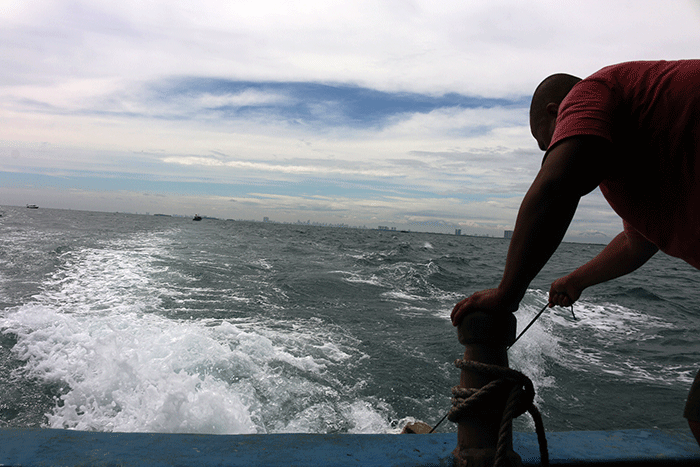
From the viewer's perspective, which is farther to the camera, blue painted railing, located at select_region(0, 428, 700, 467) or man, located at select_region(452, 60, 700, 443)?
blue painted railing, located at select_region(0, 428, 700, 467)

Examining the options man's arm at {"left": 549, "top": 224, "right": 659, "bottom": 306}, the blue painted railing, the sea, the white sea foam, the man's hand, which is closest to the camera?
the man's hand

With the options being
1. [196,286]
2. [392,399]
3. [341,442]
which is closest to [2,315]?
[196,286]

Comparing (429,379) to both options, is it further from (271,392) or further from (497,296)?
(497,296)

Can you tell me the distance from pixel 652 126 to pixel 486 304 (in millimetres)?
568

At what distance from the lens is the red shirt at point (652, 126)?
88 centimetres

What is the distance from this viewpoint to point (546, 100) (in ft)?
3.81

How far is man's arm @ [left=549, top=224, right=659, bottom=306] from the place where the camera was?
1.39 meters

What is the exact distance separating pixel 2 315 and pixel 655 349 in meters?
9.18

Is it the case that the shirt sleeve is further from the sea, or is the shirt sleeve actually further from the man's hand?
the sea

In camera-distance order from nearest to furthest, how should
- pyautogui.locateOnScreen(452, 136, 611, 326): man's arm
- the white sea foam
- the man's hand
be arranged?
pyautogui.locateOnScreen(452, 136, 611, 326): man's arm < the man's hand < the white sea foam

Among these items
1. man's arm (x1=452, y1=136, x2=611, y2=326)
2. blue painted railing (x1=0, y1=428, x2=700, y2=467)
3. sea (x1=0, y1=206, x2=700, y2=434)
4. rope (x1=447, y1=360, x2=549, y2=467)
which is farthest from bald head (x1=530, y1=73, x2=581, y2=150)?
sea (x1=0, y1=206, x2=700, y2=434)

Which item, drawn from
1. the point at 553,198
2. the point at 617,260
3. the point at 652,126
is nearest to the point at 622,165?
the point at 652,126

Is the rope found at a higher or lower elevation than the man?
lower

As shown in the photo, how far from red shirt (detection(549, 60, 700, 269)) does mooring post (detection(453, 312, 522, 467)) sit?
0.47 m
